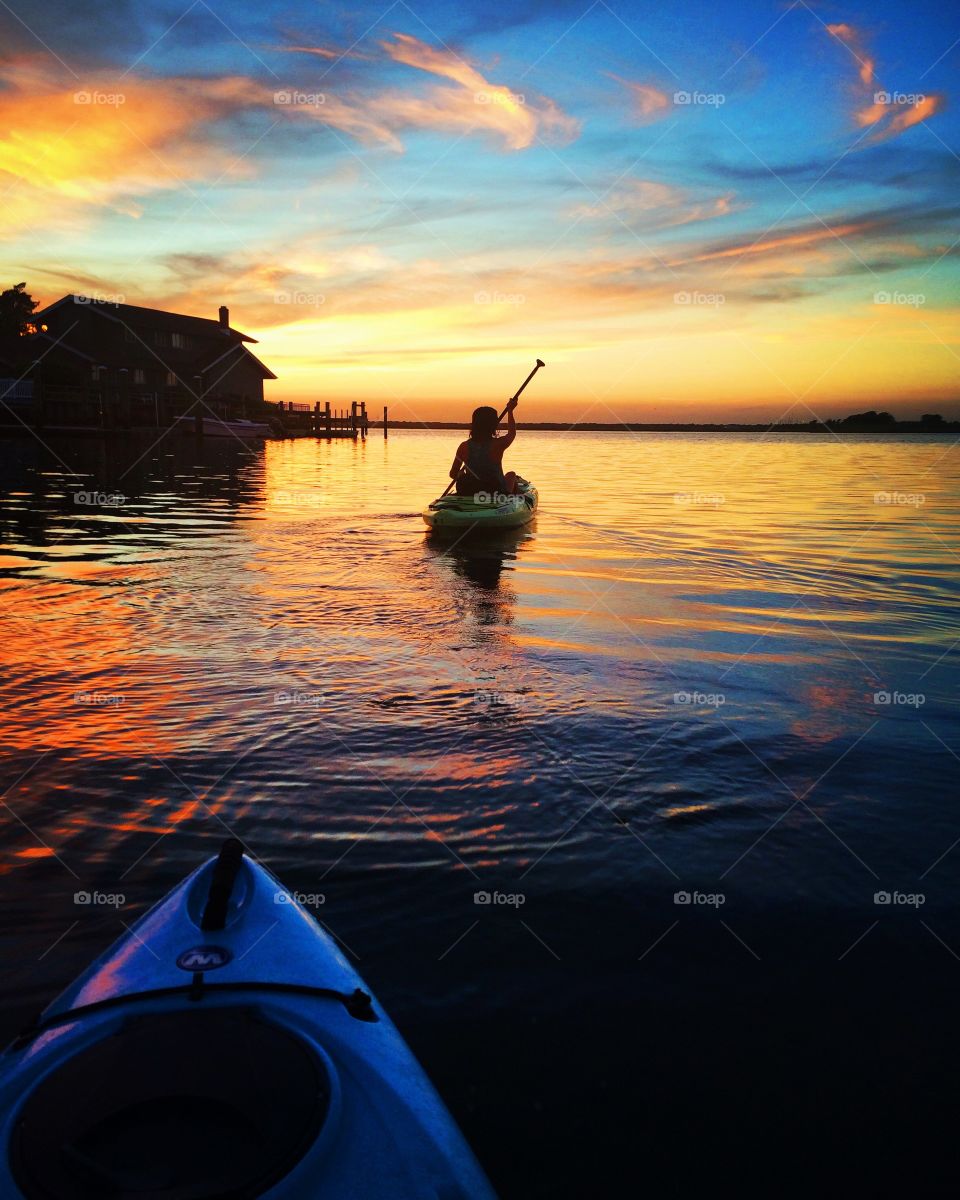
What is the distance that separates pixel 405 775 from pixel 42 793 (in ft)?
7.46

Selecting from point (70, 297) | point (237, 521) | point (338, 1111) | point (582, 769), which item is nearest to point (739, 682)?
point (582, 769)

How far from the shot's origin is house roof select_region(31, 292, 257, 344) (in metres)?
50.6

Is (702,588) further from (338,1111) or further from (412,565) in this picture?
(338,1111)

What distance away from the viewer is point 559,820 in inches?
188

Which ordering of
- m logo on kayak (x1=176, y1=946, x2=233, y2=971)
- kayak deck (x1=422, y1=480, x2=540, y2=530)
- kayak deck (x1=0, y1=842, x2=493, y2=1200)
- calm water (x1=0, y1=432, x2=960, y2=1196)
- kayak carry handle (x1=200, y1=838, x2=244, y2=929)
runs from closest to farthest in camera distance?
kayak deck (x1=0, y1=842, x2=493, y2=1200), m logo on kayak (x1=176, y1=946, x2=233, y2=971), kayak carry handle (x1=200, y1=838, x2=244, y2=929), calm water (x1=0, y1=432, x2=960, y2=1196), kayak deck (x1=422, y1=480, x2=540, y2=530)

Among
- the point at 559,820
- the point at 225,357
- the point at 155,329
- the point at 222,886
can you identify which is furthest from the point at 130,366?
the point at 222,886

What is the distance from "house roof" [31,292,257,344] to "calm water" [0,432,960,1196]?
4718 centimetres

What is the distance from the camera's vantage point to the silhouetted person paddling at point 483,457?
16281mm

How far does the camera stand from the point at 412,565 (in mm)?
13281

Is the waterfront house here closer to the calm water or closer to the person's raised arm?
the person's raised arm

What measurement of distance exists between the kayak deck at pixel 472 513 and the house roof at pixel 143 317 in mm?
41105

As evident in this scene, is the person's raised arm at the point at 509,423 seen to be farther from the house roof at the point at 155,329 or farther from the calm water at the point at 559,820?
the house roof at the point at 155,329

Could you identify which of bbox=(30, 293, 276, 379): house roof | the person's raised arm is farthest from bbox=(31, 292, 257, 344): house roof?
the person's raised arm

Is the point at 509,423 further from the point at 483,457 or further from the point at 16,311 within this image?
the point at 16,311
